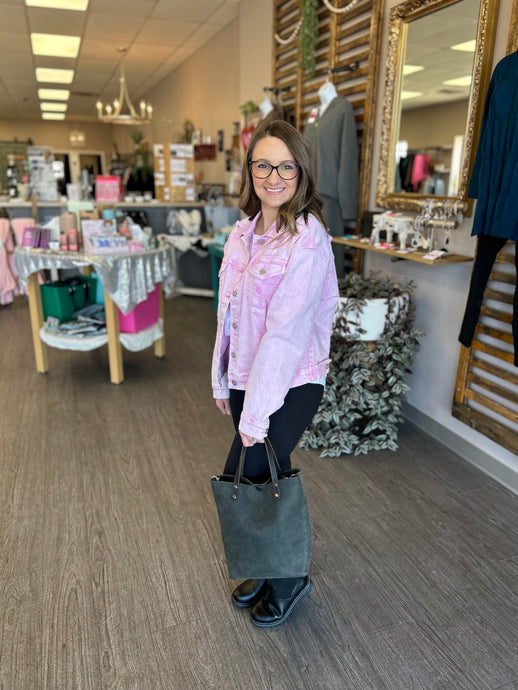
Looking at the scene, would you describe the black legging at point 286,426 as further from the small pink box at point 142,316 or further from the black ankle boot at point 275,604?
the small pink box at point 142,316

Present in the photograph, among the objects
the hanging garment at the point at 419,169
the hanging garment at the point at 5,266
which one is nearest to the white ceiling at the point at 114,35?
the hanging garment at the point at 5,266

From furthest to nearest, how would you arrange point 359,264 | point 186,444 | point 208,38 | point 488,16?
point 208,38 → point 359,264 → point 186,444 → point 488,16

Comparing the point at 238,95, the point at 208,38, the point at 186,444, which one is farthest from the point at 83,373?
the point at 208,38

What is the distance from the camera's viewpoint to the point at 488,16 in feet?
7.70

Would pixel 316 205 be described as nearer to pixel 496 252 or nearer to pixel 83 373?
pixel 496 252

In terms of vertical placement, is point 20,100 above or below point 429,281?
above

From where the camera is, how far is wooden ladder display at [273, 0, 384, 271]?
328 centimetres

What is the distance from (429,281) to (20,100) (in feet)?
39.2

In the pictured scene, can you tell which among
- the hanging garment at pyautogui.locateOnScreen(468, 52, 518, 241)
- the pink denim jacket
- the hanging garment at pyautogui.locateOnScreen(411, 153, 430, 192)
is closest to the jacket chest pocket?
the pink denim jacket

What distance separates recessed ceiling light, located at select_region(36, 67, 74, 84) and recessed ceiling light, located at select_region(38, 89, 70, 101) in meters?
1.04

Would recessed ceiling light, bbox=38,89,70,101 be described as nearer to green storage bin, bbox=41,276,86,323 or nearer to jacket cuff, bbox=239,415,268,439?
green storage bin, bbox=41,276,86,323

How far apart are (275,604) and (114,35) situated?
6.84 m

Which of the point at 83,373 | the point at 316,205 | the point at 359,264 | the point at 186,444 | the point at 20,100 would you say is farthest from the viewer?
the point at 20,100

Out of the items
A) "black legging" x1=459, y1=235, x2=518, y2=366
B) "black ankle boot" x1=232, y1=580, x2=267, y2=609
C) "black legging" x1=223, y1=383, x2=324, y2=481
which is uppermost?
"black legging" x1=459, y1=235, x2=518, y2=366
